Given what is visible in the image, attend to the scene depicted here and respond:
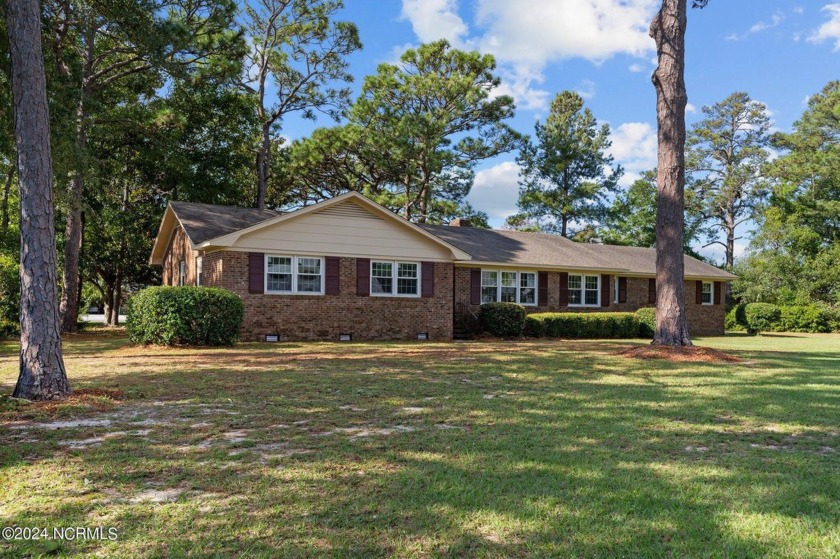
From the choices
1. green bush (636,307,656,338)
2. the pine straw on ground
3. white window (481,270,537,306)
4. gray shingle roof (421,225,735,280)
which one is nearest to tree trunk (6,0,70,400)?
the pine straw on ground

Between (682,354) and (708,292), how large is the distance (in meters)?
17.2

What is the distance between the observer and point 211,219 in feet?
63.3

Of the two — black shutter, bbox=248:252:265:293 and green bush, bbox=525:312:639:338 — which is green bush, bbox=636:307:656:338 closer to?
green bush, bbox=525:312:639:338

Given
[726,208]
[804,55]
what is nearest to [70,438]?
[804,55]

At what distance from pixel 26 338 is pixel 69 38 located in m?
18.1

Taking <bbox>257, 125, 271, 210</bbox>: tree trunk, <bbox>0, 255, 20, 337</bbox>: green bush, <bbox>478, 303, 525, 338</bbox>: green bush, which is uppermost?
<bbox>257, 125, 271, 210</bbox>: tree trunk

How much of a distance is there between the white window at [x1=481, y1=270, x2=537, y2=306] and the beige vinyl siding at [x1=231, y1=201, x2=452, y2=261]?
3.17 metres

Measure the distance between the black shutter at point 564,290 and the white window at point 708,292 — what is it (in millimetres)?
8401

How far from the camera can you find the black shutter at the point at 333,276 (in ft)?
59.1

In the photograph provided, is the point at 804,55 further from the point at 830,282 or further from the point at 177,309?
the point at 177,309

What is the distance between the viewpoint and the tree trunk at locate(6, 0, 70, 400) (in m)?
6.77

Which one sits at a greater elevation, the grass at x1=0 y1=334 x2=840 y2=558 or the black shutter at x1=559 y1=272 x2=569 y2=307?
the black shutter at x1=559 y1=272 x2=569 y2=307

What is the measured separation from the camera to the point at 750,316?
29.2 m

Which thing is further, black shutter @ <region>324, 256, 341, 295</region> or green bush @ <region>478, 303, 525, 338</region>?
green bush @ <region>478, 303, 525, 338</region>
